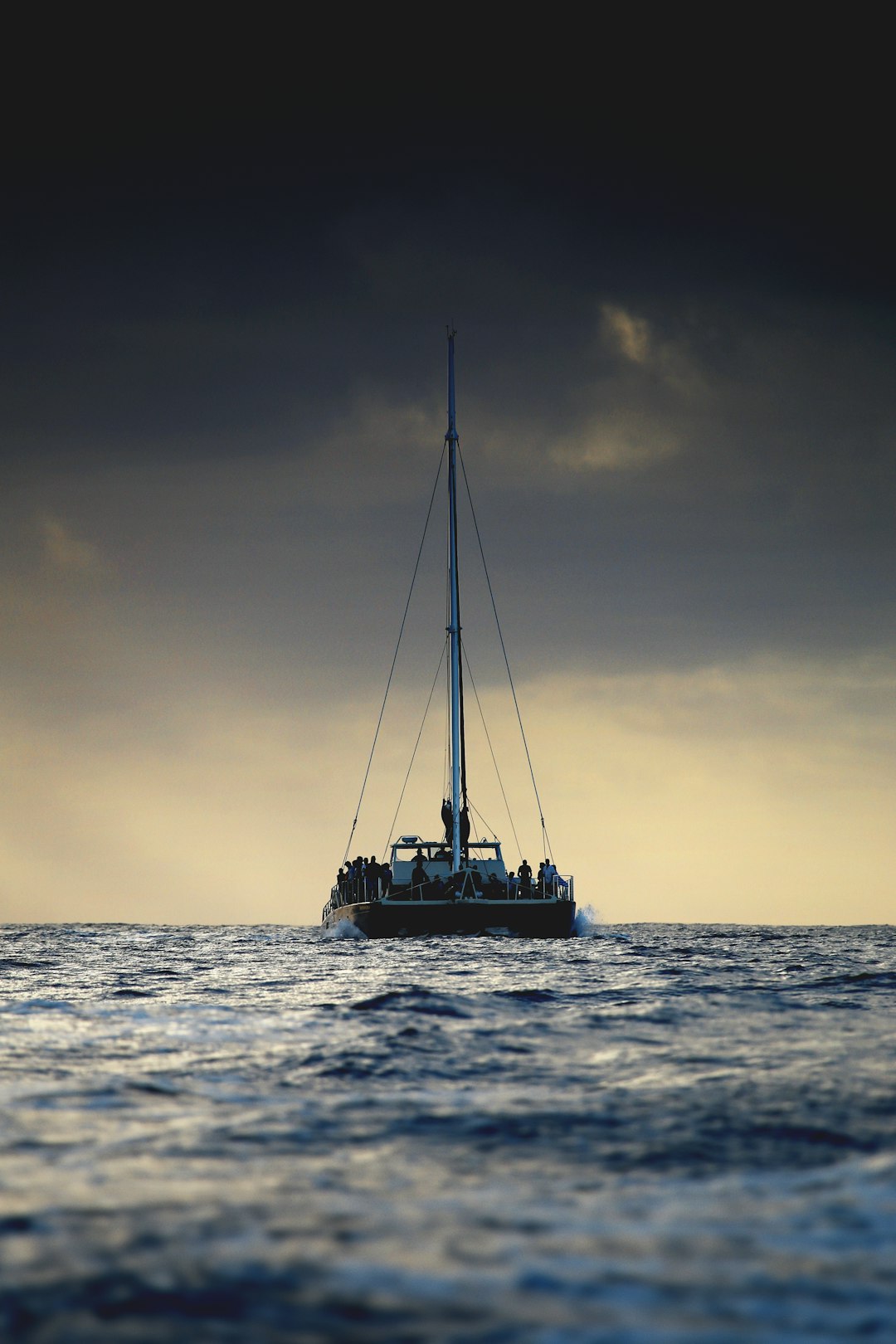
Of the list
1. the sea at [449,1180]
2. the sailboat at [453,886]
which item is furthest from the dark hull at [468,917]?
the sea at [449,1180]

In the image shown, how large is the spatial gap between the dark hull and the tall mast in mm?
4091

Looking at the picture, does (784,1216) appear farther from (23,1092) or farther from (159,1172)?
(23,1092)

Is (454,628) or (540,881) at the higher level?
(454,628)

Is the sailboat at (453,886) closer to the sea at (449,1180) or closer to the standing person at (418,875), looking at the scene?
the standing person at (418,875)

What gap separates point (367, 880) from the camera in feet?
139

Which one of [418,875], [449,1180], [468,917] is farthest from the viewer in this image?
[418,875]

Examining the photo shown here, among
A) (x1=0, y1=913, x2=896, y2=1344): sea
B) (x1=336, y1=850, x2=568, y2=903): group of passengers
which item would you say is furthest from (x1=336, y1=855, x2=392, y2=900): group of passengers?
(x1=0, y1=913, x2=896, y2=1344): sea

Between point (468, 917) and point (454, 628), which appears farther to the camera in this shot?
point (454, 628)

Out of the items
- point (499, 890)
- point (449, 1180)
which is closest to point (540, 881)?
point (499, 890)

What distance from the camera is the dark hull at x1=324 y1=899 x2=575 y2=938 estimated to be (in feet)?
124

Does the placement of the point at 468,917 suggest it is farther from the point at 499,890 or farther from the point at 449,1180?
the point at 449,1180

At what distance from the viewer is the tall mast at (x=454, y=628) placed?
140ft

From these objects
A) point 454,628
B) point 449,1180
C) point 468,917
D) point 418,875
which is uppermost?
point 454,628

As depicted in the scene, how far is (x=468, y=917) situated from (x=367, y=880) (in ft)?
20.6
